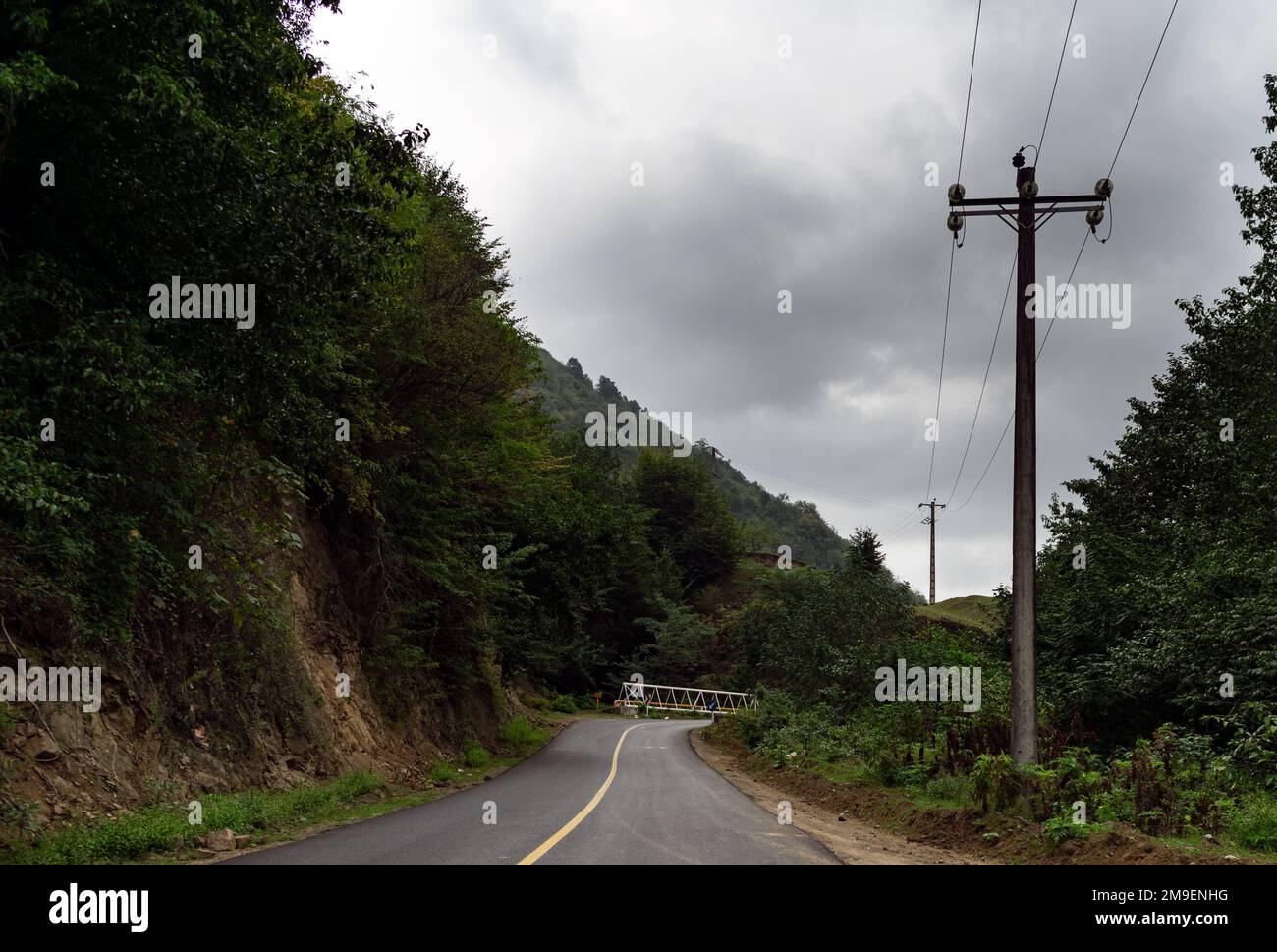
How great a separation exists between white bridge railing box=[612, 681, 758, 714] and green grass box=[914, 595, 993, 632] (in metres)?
13.9

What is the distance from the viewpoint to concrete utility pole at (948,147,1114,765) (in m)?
10.6

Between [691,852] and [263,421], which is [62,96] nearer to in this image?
[263,421]

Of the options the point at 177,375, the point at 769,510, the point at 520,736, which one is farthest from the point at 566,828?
the point at 769,510

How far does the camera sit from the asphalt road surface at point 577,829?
7.75m

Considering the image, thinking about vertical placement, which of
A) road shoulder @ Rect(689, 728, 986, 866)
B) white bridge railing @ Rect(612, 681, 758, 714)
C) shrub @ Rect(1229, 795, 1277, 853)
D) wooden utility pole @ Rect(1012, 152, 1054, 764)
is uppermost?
wooden utility pole @ Rect(1012, 152, 1054, 764)

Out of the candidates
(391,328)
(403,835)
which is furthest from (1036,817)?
(391,328)

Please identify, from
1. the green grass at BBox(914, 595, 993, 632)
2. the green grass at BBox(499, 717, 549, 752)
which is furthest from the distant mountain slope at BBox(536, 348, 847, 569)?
the green grass at BBox(499, 717, 549, 752)

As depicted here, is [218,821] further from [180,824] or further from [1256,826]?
[1256,826]

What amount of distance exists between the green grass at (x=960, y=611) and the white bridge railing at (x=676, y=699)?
13.9 m

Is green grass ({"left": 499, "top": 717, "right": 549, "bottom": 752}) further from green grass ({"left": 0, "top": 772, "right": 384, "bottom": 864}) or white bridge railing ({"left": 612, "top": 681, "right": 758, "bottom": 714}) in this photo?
white bridge railing ({"left": 612, "top": 681, "right": 758, "bottom": 714})

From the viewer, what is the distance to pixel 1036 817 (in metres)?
9.94

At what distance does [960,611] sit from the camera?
225 feet

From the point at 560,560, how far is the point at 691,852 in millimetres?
20291

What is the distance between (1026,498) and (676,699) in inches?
2006
